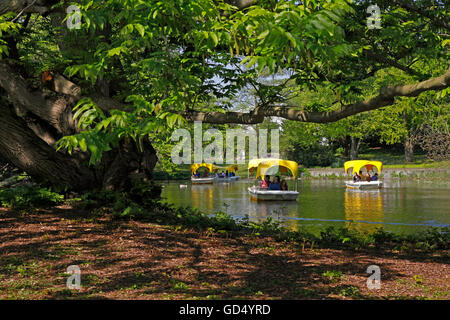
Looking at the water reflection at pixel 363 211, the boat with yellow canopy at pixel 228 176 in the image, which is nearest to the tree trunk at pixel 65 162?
the water reflection at pixel 363 211

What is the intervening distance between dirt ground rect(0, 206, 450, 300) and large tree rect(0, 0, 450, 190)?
191 cm

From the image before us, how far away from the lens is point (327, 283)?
255 inches

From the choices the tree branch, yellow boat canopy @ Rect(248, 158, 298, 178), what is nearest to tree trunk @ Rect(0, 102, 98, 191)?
the tree branch

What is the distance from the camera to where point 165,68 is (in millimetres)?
6113

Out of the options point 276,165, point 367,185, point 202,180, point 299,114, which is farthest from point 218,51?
point 202,180

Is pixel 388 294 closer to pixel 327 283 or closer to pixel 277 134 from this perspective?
pixel 327 283

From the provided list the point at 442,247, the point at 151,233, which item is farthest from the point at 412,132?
the point at 151,233

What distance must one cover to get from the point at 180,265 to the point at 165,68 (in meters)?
3.32

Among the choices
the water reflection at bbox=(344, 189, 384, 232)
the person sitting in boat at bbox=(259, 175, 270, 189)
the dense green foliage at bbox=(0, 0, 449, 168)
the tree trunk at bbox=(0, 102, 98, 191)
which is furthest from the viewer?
the person sitting in boat at bbox=(259, 175, 270, 189)

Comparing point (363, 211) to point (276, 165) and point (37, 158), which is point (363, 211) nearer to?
point (276, 165)

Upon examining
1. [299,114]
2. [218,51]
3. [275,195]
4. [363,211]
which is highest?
[218,51]

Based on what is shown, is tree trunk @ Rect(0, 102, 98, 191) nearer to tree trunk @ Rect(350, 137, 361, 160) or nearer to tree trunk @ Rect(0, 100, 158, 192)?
tree trunk @ Rect(0, 100, 158, 192)

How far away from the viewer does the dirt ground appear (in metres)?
5.82

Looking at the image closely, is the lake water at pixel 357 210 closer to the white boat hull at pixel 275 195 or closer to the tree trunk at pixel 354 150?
the white boat hull at pixel 275 195
